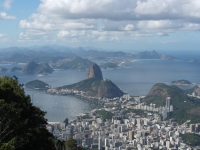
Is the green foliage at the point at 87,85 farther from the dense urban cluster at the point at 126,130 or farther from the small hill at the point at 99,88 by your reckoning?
the dense urban cluster at the point at 126,130

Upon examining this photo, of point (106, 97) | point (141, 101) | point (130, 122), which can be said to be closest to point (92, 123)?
point (130, 122)

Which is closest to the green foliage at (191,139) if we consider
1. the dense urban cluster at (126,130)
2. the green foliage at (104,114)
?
the dense urban cluster at (126,130)

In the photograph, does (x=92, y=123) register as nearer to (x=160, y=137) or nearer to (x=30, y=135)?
(x=160, y=137)

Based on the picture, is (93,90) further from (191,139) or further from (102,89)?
(191,139)

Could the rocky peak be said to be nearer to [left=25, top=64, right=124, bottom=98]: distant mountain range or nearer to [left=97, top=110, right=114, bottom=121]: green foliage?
[left=25, top=64, right=124, bottom=98]: distant mountain range

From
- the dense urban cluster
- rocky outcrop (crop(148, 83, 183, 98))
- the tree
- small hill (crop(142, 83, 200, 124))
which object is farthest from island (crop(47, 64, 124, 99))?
the tree

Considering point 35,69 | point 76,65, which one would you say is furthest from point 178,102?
point 76,65

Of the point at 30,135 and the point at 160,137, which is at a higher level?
the point at 30,135
